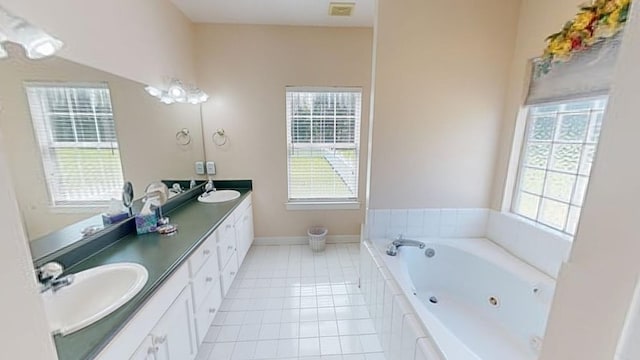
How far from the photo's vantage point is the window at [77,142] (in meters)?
→ 1.37

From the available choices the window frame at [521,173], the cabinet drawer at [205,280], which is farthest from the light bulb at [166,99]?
the window frame at [521,173]

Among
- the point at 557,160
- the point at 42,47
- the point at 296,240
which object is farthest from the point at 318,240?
the point at 42,47

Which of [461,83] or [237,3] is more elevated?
[237,3]

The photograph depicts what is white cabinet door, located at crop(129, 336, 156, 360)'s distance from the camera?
1.15 metres

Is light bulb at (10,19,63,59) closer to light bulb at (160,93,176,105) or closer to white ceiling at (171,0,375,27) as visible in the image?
light bulb at (160,93,176,105)

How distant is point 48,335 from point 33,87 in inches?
57.6

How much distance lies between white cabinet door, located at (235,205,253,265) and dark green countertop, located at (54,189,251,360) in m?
0.29

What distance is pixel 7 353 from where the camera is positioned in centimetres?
34

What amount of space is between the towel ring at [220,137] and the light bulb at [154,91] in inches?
34.9

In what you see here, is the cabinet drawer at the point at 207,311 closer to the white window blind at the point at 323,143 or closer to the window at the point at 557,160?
the white window blind at the point at 323,143

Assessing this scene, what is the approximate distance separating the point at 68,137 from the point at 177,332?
121cm

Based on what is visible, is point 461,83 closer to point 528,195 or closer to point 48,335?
point 528,195

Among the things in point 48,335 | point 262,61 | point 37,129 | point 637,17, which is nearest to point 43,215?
point 37,129

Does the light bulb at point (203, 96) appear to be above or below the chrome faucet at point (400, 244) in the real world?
above
